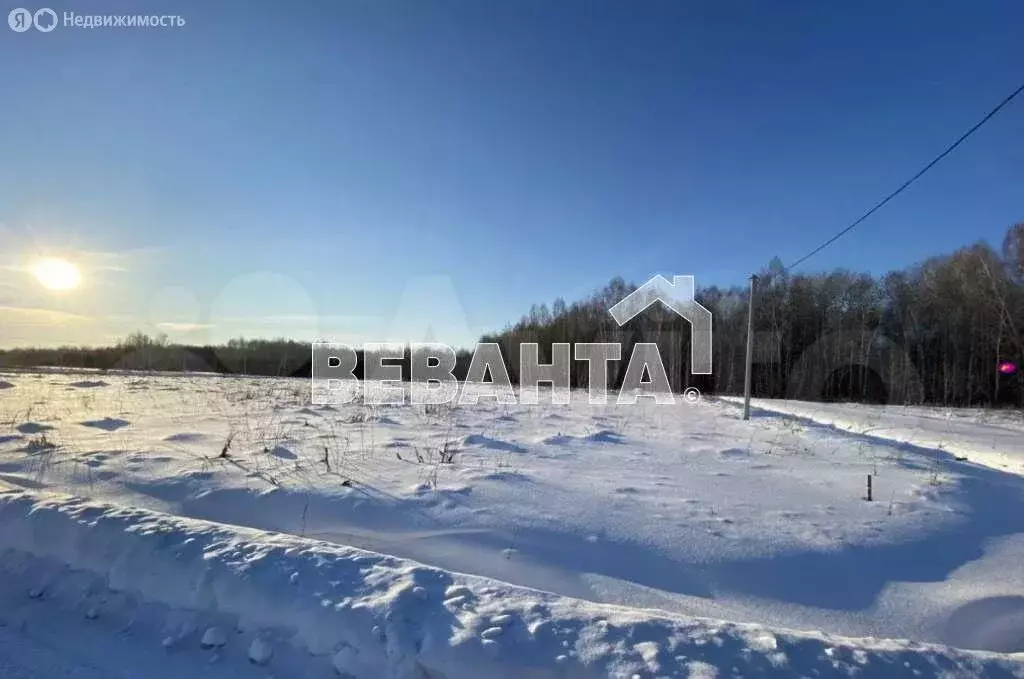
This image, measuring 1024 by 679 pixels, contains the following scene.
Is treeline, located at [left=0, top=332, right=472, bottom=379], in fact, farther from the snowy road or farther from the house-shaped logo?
the snowy road

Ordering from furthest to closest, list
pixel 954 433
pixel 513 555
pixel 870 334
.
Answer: pixel 870 334
pixel 954 433
pixel 513 555

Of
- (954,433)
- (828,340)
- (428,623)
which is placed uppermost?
(828,340)

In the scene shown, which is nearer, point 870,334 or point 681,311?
point 870,334

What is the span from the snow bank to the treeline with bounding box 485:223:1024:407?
2779 centimetres

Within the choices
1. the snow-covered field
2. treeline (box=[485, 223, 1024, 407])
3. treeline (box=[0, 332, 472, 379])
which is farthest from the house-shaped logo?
the snow-covered field

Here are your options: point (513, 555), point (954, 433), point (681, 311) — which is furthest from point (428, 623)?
point (681, 311)

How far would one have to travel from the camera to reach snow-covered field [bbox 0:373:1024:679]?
2246 millimetres

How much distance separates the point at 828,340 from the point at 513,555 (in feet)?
115

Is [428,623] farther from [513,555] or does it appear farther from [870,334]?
[870,334]

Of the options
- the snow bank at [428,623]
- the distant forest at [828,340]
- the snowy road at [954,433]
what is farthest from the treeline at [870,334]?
the snow bank at [428,623]

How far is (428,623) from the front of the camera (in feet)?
7.71

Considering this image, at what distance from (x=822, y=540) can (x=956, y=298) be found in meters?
33.7

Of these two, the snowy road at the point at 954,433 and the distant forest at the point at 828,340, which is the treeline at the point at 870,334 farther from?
the snowy road at the point at 954,433

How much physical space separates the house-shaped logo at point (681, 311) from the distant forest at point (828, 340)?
77 centimetres
